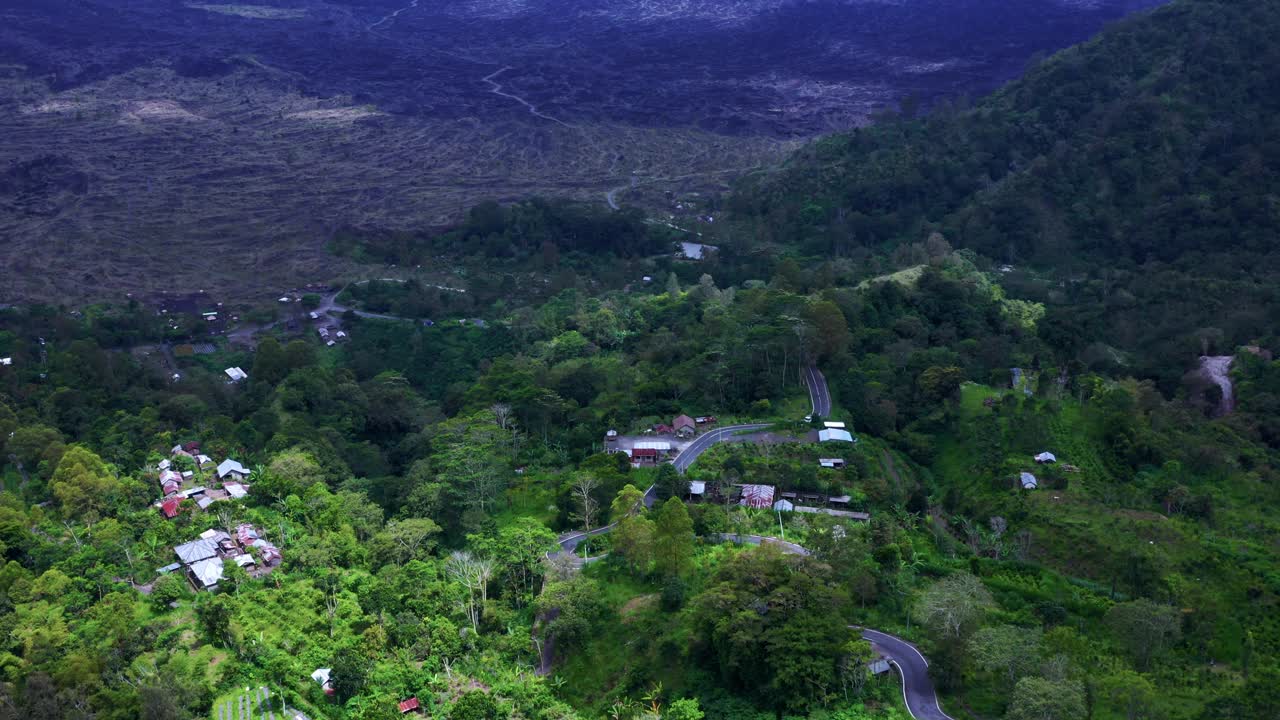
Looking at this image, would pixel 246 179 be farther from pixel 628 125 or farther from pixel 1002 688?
pixel 1002 688

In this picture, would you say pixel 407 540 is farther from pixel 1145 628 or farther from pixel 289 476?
pixel 1145 628

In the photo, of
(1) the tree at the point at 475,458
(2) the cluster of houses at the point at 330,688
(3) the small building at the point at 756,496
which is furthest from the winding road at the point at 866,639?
(1) the tree at the point at 475,458

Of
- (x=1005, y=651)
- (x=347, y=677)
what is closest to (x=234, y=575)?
(x=347, y=677)

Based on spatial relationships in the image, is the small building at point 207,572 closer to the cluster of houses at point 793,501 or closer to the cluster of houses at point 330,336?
the cluster of houses at point 793,501

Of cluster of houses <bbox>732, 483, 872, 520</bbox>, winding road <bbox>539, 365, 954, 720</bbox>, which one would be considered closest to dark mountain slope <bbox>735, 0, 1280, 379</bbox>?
cluster of houses <bbox>732, 483, 872, 520</bbox>

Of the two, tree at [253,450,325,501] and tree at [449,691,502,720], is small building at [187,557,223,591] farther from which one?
tree at [449,691,502,720]
